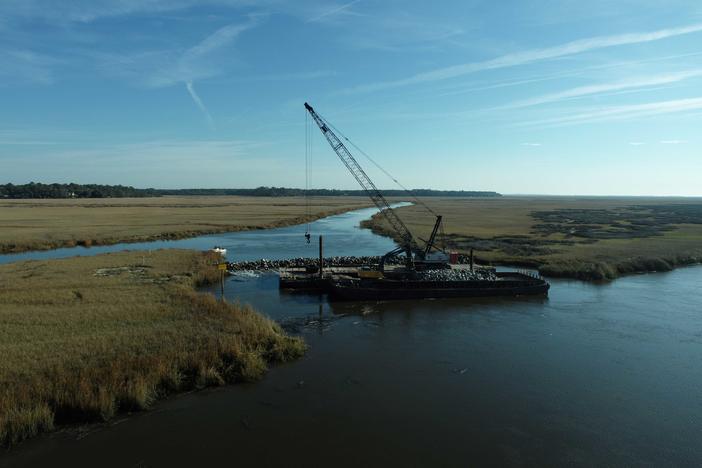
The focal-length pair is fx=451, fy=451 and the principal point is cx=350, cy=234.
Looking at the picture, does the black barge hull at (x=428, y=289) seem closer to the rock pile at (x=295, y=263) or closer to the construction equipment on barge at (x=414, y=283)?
the construction equipment on barge at (x=414, y=283)

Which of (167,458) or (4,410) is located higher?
(4,410)

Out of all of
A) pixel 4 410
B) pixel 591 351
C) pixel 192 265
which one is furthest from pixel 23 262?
pixel 591 351

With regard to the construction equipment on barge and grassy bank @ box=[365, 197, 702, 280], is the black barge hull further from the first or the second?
grassy bank @ box=[365, 197, 702, 280]

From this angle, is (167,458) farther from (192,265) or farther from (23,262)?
(23,262)

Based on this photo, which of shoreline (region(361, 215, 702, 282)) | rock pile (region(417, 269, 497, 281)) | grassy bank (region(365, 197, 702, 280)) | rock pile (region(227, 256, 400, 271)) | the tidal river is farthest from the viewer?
grassy bank (region(365, 197, 702, 280))

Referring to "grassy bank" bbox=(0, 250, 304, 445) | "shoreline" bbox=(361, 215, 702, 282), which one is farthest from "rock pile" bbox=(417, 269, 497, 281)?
"grassy bank" bbox=(0, 250, 304, 445)
